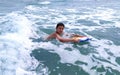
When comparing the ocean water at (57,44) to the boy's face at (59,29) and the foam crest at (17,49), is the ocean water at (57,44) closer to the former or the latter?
the foam crest at (17,49)

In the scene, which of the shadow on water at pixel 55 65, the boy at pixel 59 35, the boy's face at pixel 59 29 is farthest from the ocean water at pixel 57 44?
the boy's face at pixel 59 29

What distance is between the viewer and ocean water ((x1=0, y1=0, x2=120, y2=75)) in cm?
678

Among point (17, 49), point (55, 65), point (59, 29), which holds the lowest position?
point (55, 65)

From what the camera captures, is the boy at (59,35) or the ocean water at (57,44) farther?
the boy at (59,35)

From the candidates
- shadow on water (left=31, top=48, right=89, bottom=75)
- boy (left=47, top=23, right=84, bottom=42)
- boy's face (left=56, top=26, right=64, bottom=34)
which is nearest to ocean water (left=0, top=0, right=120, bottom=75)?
shadow on water (left=31, top=48, right=89, bottom=75)

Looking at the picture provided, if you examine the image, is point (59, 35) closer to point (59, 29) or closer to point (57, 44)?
point (59, 29)

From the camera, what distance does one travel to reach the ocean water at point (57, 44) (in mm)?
6781

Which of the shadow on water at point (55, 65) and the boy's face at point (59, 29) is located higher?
the boy's face at point (59, 29)

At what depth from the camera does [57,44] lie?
846 cm

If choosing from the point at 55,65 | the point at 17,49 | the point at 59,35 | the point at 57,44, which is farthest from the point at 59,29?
the point at 55,65

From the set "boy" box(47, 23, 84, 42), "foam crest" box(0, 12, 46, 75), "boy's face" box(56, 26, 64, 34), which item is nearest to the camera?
"foam crest" box(0, 12, 46, 75)

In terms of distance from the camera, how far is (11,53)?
741 centimetres

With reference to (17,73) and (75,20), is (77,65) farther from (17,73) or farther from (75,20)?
(75,20)

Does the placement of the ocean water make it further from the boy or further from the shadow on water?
the boy
